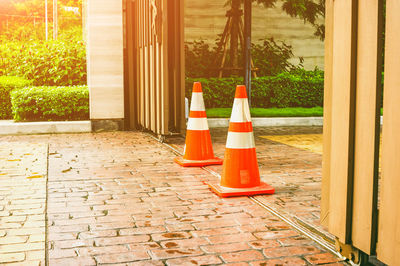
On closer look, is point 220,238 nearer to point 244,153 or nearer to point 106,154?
point 244,153

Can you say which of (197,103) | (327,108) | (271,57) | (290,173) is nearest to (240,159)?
(290,173)

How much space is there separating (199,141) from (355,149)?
3577 mm

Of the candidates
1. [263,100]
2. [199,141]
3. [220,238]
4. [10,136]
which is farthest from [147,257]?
[263,100]

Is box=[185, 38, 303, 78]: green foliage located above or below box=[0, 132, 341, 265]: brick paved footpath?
above

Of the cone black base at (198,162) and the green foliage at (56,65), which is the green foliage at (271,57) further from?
the cone black base at (198,162)

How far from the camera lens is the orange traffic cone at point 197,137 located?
618 centimetres

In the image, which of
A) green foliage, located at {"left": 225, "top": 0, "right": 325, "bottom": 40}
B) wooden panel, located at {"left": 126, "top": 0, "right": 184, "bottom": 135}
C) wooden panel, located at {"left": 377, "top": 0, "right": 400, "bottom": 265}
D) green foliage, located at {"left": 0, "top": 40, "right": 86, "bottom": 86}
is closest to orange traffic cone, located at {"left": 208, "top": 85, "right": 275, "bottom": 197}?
wooden panel, located at {"left": 377, "top": 0, "right": 400, "bottom": 265}

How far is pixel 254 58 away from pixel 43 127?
23.1ft

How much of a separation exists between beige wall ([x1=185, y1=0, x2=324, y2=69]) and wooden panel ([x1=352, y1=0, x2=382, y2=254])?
40.6 feet

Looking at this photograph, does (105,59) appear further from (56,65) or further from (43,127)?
(56,65)

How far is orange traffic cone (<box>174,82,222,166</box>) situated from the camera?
6.18 m

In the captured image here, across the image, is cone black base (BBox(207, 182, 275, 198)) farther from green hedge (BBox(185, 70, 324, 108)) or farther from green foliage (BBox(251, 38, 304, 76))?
green foliage (BBox(251, 38, 304, 76))

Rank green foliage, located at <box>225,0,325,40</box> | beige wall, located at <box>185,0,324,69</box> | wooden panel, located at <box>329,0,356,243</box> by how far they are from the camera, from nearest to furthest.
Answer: wooden panel, located at <box>329,0,356,243</box> → green foliage, located at <box>225,0,325,40</box> → beige wall, located at <box>185,0,324,69</box>

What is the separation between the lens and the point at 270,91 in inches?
496
